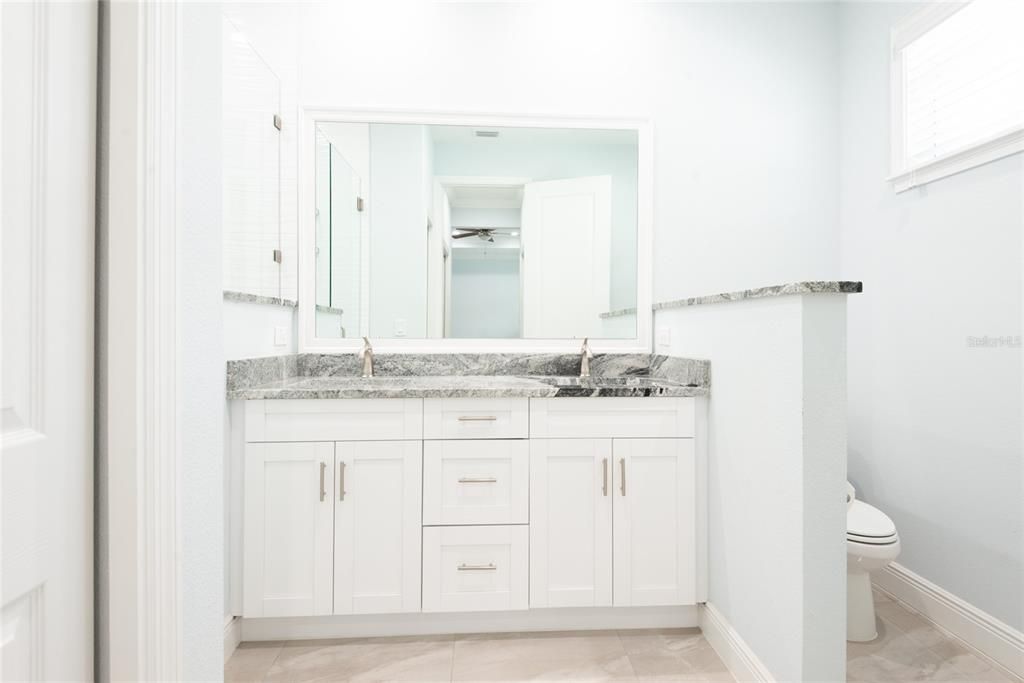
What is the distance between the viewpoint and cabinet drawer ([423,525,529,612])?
1.78m

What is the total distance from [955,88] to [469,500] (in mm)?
2306

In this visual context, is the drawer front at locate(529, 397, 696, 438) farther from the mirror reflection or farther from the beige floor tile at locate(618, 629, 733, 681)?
the beige floor tile at locate(618, 629, 733, 681)

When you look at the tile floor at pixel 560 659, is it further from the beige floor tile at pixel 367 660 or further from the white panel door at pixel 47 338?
the white panel door at pixel 47 338

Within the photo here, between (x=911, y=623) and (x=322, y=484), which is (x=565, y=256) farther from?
(x=911, y=623)

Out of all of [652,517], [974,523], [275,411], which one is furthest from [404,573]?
[974,523]

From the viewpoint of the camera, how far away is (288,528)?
5.68 feet

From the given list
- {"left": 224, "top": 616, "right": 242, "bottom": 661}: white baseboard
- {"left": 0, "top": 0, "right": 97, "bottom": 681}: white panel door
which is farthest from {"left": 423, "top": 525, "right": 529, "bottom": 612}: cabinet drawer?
{"left": 0, "top": 0, "right": 97, "bottom": 681}: white panel door

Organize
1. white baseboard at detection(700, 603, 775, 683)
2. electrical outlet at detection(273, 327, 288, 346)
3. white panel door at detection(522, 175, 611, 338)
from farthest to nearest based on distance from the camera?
white panel door at detection(522, 175, 611, 338)
electrical outlet at detection(273, 327, 288, 346)
white baseboard at detection(700, 603, 775, 683)

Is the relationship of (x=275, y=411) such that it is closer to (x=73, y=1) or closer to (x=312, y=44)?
(x=73, y=1)

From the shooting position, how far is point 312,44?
2.25 meters

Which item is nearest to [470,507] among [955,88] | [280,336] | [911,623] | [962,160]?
[280,336]

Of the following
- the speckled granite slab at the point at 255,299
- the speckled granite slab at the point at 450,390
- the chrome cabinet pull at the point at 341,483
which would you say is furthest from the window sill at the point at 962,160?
the speckled granite slab at the point at 255,299

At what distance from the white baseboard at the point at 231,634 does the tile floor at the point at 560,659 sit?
0.03 meters

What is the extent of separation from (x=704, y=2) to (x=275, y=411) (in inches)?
98.7
